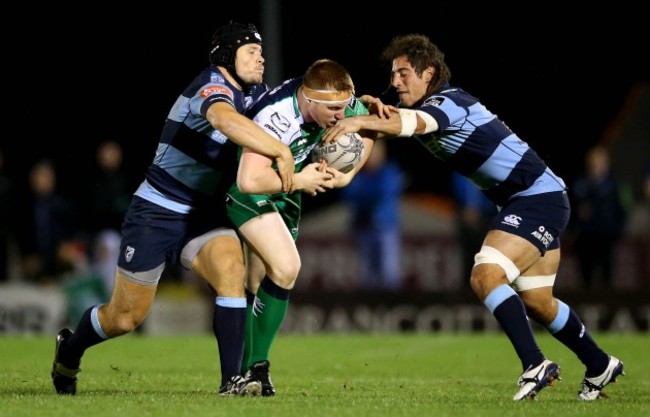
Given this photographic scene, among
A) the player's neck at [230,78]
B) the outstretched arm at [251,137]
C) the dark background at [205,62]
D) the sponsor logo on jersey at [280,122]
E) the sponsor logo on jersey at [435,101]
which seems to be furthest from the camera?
the dark background at [205,62]

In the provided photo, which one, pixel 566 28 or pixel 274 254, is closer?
pixel 274 254

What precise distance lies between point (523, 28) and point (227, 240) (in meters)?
16.4

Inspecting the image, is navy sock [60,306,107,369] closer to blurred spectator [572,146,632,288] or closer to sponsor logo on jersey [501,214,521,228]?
sponsor logo on jersey [501,214,521,228]

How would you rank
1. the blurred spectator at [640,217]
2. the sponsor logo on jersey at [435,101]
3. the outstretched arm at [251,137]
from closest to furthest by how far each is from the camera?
the outstretched arm at [251,137], the sponsor logo on jersey at [435,101], the blurred spectator at [640,217]

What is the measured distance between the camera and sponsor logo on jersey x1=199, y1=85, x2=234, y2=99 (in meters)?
8.13

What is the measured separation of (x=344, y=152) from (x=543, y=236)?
1313mm

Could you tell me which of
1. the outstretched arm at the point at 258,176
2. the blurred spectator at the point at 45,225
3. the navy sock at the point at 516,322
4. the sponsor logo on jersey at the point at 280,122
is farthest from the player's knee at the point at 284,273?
the blurred spectator at the point at 45,225

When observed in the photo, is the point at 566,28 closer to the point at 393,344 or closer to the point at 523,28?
the point at 523,28

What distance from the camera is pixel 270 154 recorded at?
794 centimetres

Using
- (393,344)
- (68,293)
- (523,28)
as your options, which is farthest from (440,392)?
(523,28)

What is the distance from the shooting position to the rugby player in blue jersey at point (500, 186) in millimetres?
8156

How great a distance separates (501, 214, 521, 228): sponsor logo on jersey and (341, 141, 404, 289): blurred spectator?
8516mm

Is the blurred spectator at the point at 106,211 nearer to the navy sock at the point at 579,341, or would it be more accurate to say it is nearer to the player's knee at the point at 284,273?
the player's knee at the point at 284,273

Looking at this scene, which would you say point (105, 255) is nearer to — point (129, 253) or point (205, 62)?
point (129, 253)
